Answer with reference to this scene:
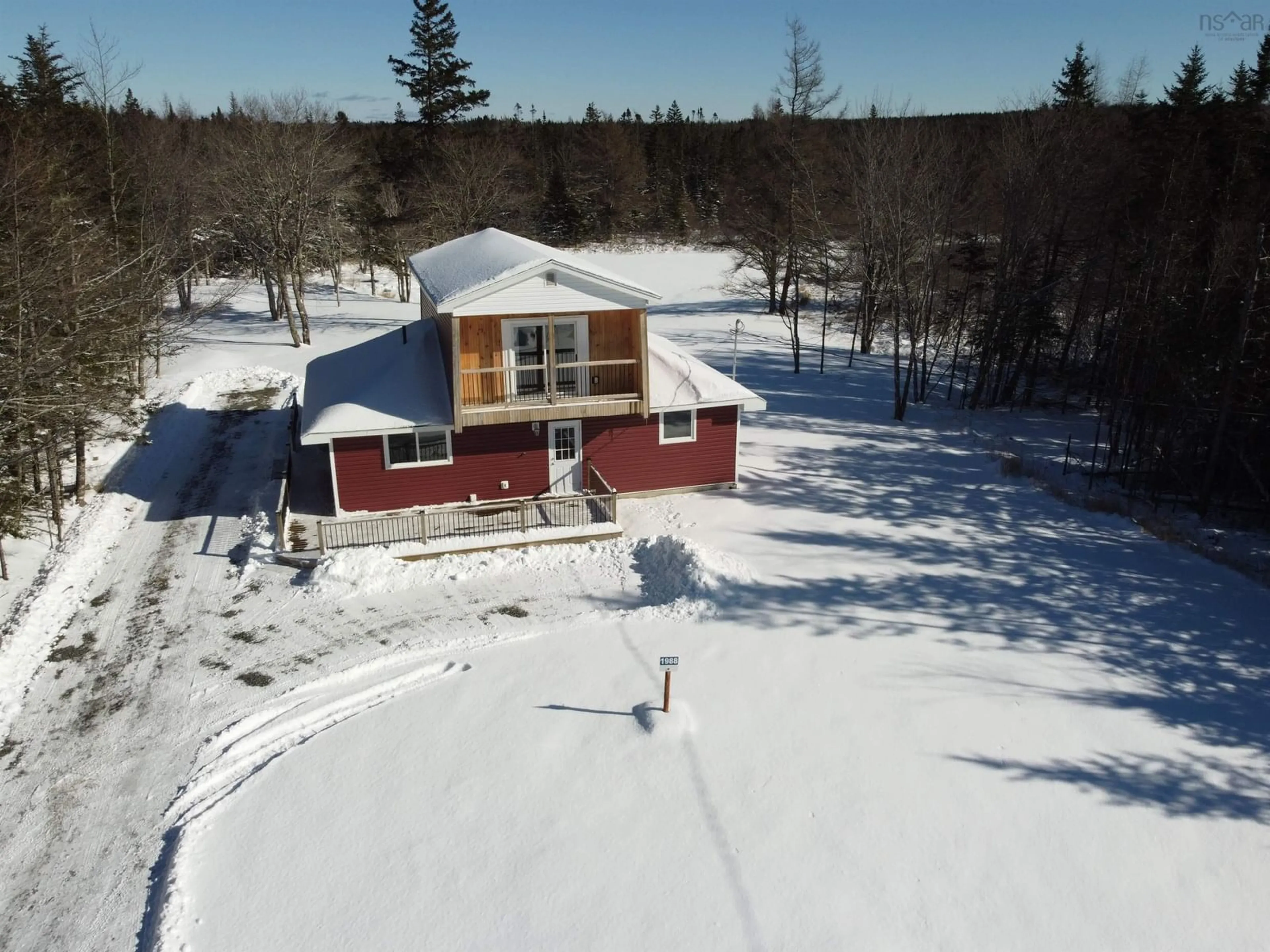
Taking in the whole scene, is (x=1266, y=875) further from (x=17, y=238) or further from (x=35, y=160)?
(x=35, y=160)

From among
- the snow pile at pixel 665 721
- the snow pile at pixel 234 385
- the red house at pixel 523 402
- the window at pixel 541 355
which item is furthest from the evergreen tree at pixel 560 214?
the snow pile at pixel 665 721

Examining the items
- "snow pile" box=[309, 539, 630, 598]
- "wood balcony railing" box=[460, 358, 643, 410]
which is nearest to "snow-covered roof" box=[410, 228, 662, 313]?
"wood balcony railing" box=[460, 358, 643, 410]

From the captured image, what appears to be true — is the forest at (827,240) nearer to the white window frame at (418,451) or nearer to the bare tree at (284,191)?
the bare tree at (284,191)

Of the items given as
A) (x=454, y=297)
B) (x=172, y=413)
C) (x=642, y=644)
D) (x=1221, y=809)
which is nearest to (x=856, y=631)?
(x=642, y=644)

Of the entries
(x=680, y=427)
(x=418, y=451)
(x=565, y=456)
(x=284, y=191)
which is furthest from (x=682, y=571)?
(x=284, y=191)

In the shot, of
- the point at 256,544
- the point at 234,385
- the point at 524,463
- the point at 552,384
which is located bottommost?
the point at 256,544

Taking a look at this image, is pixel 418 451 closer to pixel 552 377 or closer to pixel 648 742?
pixel 552 377
